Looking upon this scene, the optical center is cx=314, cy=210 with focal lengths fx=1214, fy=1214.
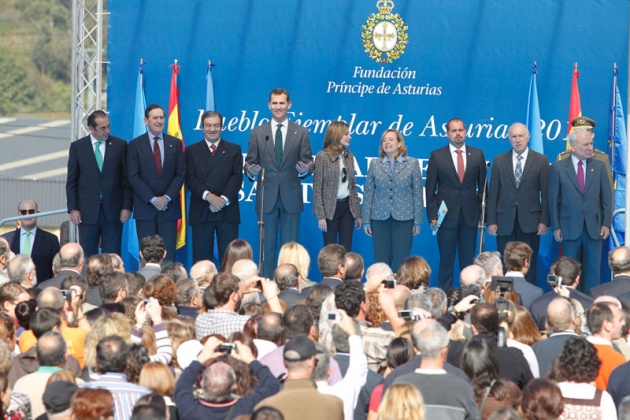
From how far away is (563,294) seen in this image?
710cm

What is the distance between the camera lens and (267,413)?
445 centimetres

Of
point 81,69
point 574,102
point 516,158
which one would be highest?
point 81,69

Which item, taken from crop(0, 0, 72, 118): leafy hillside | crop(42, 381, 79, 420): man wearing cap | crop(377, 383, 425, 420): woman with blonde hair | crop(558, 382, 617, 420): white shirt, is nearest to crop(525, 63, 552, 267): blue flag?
crop(558, 382, 617, 420): white shirt

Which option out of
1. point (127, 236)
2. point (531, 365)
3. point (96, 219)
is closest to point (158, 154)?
point (96, 219)

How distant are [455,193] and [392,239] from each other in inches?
25.8

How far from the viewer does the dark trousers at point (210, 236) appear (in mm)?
10484

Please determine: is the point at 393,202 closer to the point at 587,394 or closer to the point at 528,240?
the point at 528,240

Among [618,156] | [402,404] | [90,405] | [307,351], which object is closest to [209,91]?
[618,156]

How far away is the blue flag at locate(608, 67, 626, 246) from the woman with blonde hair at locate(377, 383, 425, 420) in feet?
20.5

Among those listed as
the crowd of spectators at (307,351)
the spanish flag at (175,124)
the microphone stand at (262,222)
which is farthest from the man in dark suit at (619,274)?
the spanish flag at (175,124)

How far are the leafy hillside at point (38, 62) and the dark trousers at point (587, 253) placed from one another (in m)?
33.6

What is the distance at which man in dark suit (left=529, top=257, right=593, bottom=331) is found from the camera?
7.20 m

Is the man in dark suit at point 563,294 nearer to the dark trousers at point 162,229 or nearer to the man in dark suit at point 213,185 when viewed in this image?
the man in dark suit at point 213,185

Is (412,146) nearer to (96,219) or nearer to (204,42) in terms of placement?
(204,42)
